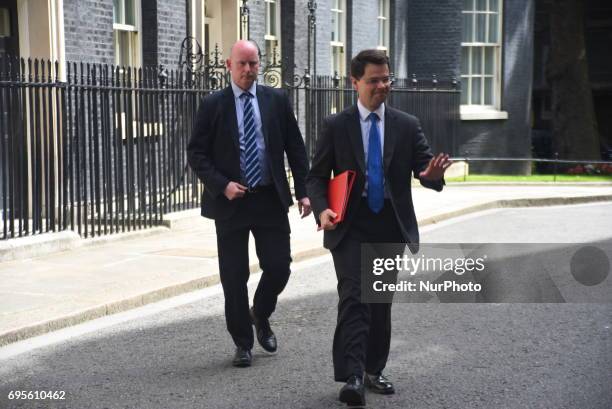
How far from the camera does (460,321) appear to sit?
26.3 ft

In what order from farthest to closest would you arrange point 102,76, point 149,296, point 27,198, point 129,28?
point 129,28 < point 102,76 < point 27,198 < point 149,296

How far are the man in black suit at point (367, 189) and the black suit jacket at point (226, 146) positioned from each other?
31.5 inches

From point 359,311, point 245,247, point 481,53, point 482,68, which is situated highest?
point 481,53

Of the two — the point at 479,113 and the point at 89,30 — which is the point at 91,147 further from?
the point at 479,113

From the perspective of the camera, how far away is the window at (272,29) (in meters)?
19.7

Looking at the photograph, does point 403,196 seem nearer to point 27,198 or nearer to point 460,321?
point 460,321

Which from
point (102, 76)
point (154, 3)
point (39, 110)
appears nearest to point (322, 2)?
point (154, 3)

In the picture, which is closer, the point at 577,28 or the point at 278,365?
the point at 278,365

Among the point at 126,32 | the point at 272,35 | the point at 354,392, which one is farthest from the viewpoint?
the point at 272,35

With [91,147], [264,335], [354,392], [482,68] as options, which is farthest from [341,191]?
[482,68]

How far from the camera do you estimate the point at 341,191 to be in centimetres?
563

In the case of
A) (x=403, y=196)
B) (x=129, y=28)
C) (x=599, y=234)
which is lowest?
(x=599, y=234)

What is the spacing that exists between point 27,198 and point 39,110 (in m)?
0.94

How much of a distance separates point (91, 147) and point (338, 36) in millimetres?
11052
